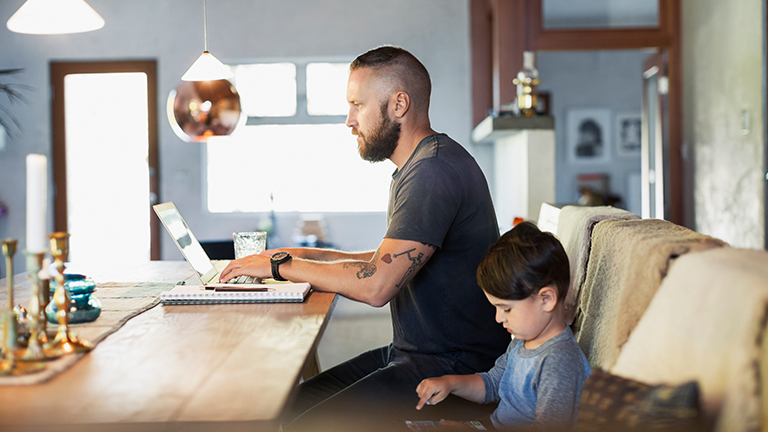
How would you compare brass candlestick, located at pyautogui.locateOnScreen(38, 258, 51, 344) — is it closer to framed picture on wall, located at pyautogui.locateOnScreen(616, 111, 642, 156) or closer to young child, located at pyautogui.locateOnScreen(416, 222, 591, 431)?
young child, located at pyautogui.locateOnScreen(416, 222, 591, 431)

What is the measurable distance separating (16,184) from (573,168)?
495cm

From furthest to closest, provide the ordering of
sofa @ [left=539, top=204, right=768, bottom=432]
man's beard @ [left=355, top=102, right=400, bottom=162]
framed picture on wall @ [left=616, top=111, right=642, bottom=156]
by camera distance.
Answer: framed picture on wall @ [left=616, top=111, right=642, bottom=156] → man's beard @ [left=355, top=102, right=400, bottom=162] → sofa @ [left=539, top=204, right=768, bottom=432]

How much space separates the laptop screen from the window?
9.72ft

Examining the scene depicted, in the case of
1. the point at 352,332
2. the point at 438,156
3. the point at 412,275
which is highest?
the point at 438,156

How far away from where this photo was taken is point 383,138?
5.36 ft

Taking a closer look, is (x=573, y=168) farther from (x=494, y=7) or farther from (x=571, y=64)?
(x=494, y=7)

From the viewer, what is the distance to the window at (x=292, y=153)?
15.3ft

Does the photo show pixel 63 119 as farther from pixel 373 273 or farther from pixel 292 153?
pixel 373 273

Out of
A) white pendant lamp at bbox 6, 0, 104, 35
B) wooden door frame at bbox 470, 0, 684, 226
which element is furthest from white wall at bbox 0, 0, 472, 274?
white pendant lamp at bbox 6, 0, 104, 35

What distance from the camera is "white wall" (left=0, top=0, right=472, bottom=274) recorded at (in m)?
4.61

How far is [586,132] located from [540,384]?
18.0ft

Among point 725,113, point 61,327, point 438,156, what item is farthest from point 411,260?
point 725,113

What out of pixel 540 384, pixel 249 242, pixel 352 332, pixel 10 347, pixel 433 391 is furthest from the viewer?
pixel 352 332

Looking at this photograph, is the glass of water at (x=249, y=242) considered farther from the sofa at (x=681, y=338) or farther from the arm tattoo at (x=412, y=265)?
the sofa at (x=681, y=338)
